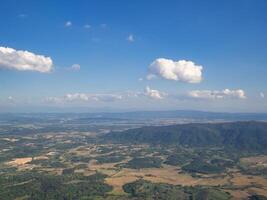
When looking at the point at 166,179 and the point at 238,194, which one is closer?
the point at 238,194

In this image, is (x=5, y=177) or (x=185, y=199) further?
(x=5, y=177)

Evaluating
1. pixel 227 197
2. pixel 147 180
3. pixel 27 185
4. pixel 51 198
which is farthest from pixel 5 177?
pixel 227 197

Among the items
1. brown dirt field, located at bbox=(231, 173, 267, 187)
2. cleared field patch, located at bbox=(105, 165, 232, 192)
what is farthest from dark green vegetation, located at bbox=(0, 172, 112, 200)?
brown dirt field, located at bbox=(231, 173, 267, 187)

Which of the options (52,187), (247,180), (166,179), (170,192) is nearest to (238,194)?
(170,192)

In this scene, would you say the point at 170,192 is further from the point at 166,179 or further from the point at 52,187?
the point at 52,187

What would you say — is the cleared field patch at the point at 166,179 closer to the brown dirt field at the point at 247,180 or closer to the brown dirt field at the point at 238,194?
the brown dirt field at the point at 247,180

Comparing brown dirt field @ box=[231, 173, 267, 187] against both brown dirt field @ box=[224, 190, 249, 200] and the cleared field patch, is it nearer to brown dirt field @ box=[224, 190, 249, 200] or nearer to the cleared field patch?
the cleared field patch

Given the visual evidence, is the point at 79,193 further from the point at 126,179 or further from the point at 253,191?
the point at 253,191

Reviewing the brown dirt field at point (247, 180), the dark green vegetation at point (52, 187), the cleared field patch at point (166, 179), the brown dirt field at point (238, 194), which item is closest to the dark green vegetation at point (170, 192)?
the brown dirt field at point (238, 194)

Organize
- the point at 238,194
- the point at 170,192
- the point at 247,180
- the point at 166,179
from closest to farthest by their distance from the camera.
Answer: the point at 170,192 < the point at 238,194 < the point at 247,180 < the point at 166,179
